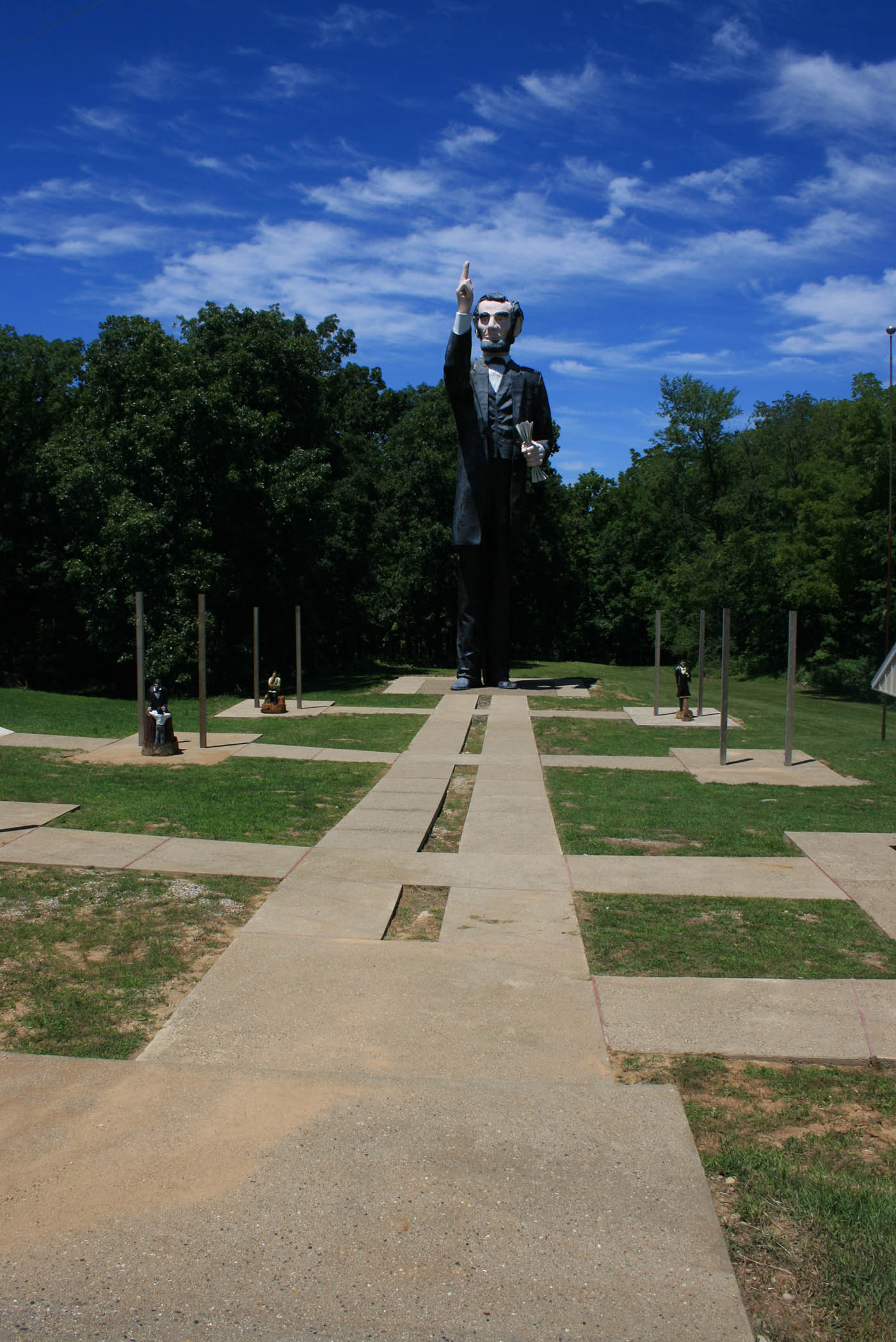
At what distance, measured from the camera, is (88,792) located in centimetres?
962

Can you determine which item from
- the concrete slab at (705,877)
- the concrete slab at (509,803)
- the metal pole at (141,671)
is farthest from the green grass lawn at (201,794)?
the concrete slab at (705,877)

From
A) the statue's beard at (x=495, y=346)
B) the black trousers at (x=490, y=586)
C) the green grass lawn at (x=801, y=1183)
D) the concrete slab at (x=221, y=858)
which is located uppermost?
the statue's beard at (x=495, y=346)

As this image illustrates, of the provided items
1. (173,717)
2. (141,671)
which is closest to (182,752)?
(141,671)

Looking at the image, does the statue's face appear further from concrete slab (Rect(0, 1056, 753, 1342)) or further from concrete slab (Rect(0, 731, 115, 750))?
concrete slab (Rect(0, 1056, 753, 1342))

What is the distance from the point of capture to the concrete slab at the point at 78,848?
7.09 m

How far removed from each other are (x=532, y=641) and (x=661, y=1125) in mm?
43573

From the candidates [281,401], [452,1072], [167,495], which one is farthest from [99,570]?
[452,1072]

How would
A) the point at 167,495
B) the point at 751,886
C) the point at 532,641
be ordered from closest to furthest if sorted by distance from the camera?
1. the point at 751,886
2. the point at 167,495
3. the point at 532,641

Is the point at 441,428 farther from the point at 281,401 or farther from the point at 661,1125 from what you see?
the point at 661,1125

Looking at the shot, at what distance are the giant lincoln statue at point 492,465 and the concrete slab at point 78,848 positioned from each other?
42.1 feet

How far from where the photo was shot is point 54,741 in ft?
43.8

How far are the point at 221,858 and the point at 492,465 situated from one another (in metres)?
13.8

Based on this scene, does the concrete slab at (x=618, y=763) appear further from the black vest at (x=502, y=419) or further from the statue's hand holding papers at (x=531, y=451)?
the black vest at (x=502, y=419)

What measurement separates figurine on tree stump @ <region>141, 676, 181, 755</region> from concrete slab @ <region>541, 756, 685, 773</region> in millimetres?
4611
